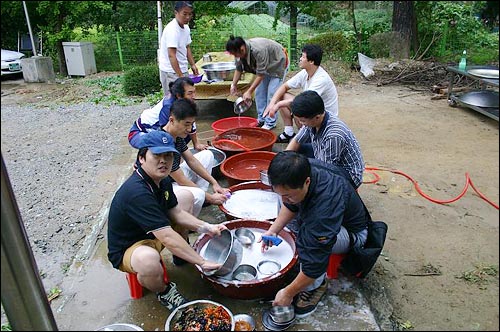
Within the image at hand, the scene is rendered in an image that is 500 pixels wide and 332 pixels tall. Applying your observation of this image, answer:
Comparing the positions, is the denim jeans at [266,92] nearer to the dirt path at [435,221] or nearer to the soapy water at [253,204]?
the dirt path at [435,221]

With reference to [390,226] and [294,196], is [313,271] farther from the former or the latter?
[390,226]

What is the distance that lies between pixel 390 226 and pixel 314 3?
17.5ft

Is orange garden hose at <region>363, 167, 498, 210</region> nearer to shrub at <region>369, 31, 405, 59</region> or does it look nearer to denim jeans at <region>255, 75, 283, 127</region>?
denim jeans at <region>255, 75, 283, 127</region>

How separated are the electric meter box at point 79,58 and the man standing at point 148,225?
24.6 feet

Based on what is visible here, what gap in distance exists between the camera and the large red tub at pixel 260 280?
2.09 m

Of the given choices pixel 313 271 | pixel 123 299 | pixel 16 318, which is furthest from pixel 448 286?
pixel 16 318

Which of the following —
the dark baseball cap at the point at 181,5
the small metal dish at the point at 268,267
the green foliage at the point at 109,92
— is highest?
the dark baseball cap at the point at 181,5

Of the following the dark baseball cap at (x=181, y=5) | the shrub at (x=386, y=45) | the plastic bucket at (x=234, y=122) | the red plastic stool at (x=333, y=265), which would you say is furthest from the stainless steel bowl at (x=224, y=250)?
the shrub at (x=386, y=45)

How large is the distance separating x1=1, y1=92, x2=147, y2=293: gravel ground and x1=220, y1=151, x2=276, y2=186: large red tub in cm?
121

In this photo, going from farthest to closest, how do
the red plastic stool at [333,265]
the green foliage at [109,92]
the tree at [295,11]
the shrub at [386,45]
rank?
the shrub at [386,45], the green foliage at [109,92], the tree at [295,11], the red plastic stool at [333,265]

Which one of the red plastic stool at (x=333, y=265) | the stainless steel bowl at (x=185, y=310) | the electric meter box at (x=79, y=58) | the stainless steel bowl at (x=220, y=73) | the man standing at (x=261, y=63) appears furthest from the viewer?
the electric meter box at (x=79, y=58)

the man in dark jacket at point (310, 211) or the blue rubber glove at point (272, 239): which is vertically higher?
the man in dark jacket at point (310, 211)

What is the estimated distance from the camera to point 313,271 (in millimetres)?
1871

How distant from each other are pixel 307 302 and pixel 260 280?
30cm
